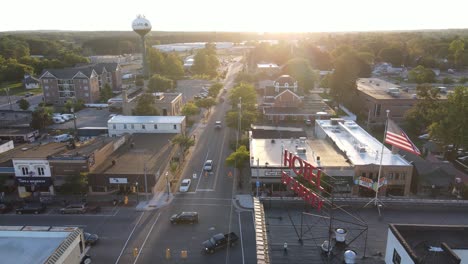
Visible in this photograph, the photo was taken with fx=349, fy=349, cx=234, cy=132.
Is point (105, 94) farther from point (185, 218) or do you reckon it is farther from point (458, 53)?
point (458, 53)

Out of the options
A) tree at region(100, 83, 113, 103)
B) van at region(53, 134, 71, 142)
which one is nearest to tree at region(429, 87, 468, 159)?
van at region(53, 134, 71, 142)

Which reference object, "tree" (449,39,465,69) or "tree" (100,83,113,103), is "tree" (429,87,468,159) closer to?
"tree" (100,83,113,103)

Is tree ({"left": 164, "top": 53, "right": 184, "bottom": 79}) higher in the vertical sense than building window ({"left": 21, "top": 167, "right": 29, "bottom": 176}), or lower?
higher

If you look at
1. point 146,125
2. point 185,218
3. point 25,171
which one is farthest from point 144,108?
→ point 185,218

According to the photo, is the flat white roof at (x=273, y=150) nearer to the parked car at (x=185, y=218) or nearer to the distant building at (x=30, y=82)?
the parked car at (x=185, y=218)

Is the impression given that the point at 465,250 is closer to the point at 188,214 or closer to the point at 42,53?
the point at 188,214

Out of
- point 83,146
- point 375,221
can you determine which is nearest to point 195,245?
point 375,221
